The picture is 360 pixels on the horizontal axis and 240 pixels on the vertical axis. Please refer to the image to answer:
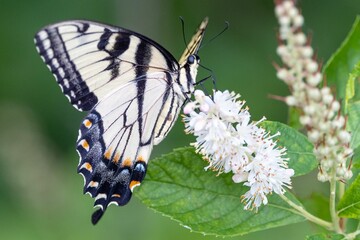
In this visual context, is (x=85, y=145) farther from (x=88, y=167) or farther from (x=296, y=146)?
(x=296, y=146)

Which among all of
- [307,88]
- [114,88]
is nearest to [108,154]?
[114,88]

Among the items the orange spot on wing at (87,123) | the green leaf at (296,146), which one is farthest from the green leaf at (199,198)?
the orange spot on wing at (87,123)

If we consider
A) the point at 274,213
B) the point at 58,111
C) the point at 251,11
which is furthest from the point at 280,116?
the point at 274,213

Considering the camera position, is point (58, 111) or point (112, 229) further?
point (58, 111)

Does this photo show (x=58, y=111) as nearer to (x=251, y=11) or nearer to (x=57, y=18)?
(x=57, y=18)

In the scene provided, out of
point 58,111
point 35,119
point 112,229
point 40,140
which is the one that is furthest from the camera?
point 58,111

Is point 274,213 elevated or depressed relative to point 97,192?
elevated

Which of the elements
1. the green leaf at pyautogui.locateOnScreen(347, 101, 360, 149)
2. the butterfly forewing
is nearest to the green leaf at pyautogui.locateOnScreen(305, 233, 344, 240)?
the green leaf at pyautogui.locateOnScreen(347, 101, 360, 149)
